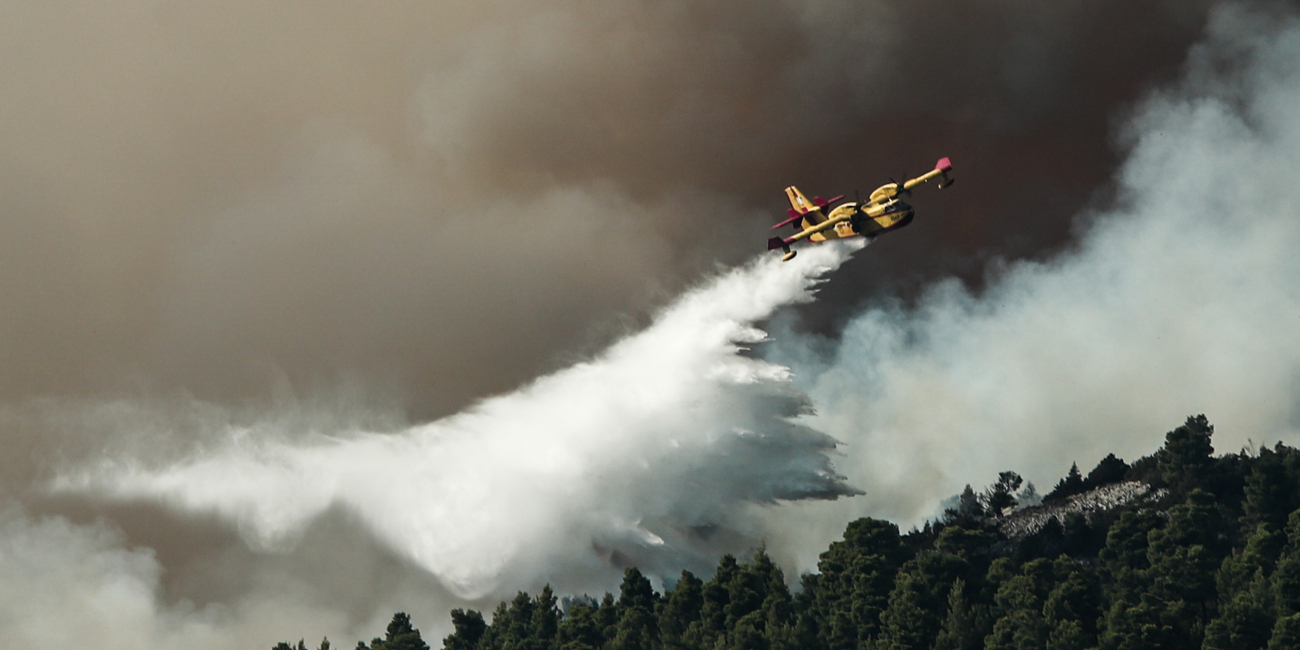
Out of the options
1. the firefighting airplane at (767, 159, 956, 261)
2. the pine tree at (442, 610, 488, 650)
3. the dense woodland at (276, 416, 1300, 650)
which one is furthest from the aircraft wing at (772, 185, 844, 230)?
the pine tree at (442, 610, 488, 650)

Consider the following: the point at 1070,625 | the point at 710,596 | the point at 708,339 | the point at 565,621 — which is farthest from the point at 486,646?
the point at 1070,625

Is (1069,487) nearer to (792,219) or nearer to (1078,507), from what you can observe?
(1078,507)

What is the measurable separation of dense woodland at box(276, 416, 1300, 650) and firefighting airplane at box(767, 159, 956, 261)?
31.3m

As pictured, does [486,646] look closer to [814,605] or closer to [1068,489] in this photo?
[814,605]

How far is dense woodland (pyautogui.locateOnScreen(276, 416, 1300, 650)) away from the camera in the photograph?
335ft

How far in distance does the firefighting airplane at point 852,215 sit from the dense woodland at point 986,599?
1232 inches

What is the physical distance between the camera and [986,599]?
116625 mm

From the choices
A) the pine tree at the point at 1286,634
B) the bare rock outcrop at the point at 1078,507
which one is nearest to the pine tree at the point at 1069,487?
the bare rock outcrop at the point at 1078,507

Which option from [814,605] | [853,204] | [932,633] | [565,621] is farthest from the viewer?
[565,621]

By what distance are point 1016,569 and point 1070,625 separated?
35.7 meters

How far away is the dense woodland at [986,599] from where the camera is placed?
102 m

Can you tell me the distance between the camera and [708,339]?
115m

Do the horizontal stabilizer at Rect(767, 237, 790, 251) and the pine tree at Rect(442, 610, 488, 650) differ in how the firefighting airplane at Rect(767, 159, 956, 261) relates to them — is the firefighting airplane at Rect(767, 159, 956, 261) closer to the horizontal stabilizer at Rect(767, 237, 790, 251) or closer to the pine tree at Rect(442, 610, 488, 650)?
the horizontal stabilizer at Rect(767, 237, 790, 251)

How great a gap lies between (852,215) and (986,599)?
39.3 meters
